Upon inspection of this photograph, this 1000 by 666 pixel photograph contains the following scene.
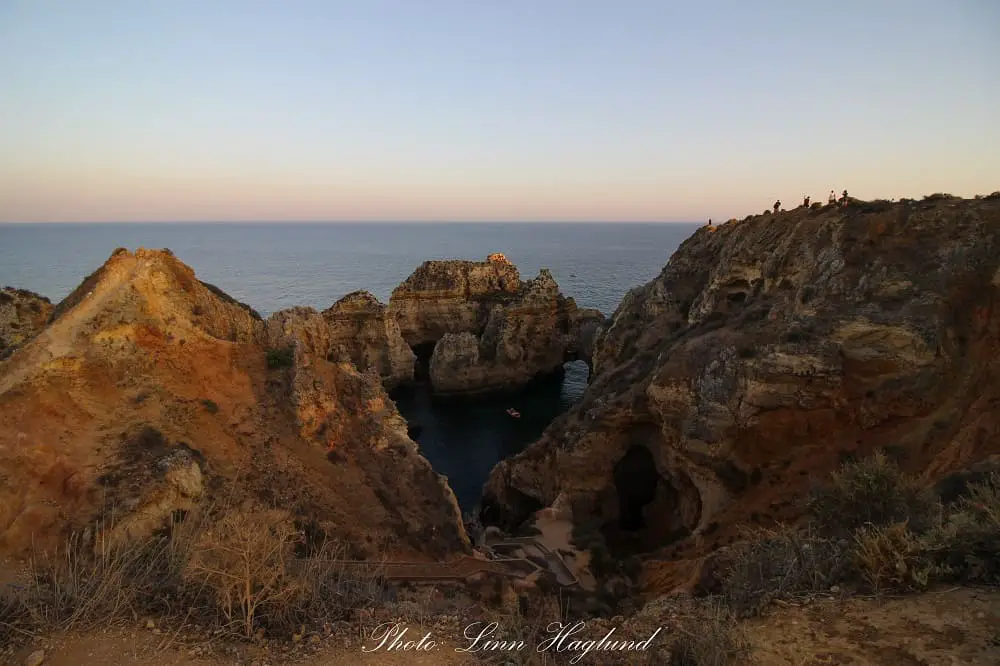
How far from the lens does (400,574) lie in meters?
15.8

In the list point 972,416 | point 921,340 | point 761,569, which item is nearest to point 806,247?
point 921,340

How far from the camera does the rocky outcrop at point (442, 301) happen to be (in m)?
53.0

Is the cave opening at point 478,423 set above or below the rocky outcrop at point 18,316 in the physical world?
below

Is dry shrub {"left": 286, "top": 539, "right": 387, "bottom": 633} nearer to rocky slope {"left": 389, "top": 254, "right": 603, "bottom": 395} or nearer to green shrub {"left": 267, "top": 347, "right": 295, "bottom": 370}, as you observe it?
green shrub {"left": 267, "top": 347, "right": 295, "bottom": 370}

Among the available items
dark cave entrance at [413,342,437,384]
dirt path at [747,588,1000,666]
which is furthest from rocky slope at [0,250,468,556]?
dark cave entrance at [413,342,437,384]

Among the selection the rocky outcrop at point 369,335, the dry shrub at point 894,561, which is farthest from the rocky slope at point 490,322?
the dry shrub at point 894,561

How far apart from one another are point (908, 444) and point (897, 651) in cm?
1286

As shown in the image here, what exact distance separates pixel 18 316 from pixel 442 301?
105 ft

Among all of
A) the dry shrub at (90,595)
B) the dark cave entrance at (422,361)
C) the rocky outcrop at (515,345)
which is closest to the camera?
the dry shrub at (90,595)

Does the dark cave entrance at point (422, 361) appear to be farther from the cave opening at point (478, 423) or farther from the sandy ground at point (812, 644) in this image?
the sandy ground at point (812, 644)

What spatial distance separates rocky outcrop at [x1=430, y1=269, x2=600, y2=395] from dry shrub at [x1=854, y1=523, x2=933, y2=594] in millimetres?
40524

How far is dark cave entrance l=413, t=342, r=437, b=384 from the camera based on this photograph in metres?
52.2

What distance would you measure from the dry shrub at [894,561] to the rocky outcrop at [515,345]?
40.5m

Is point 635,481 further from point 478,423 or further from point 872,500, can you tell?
point 478,423
